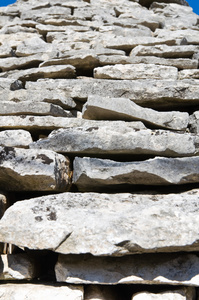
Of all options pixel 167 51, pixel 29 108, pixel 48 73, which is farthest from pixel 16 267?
pixel 167 51

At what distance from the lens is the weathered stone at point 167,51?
4020mm

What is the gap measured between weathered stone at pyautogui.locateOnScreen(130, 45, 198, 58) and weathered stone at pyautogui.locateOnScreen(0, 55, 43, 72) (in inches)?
48.8

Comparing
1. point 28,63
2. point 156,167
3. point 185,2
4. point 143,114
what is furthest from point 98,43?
point 185,2

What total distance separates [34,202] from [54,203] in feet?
0.48

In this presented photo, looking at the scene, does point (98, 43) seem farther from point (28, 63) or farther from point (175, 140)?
point (175, 140)

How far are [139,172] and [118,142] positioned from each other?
12.1 inches

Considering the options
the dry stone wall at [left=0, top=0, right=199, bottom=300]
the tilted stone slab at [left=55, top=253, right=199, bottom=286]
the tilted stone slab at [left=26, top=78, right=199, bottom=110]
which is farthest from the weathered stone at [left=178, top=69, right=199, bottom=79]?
the tilted stone slab at [left=55, top=253, right=199, bottom=286]

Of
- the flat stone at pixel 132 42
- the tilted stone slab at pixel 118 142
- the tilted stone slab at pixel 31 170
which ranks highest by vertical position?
the flat stone at pixel 132 42

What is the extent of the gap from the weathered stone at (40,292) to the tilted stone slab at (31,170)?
2.16 ft

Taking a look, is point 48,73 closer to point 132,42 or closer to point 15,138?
point 15,138

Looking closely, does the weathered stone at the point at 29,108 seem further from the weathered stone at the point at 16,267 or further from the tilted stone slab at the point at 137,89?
the weathered stone at the point at 16,267

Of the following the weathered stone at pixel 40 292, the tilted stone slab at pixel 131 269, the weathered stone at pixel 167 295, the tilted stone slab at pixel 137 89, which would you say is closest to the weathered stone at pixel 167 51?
the tilted stone slab at pixel 137 89

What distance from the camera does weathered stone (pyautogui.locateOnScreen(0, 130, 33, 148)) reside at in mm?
2688

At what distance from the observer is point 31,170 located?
2301 mm
